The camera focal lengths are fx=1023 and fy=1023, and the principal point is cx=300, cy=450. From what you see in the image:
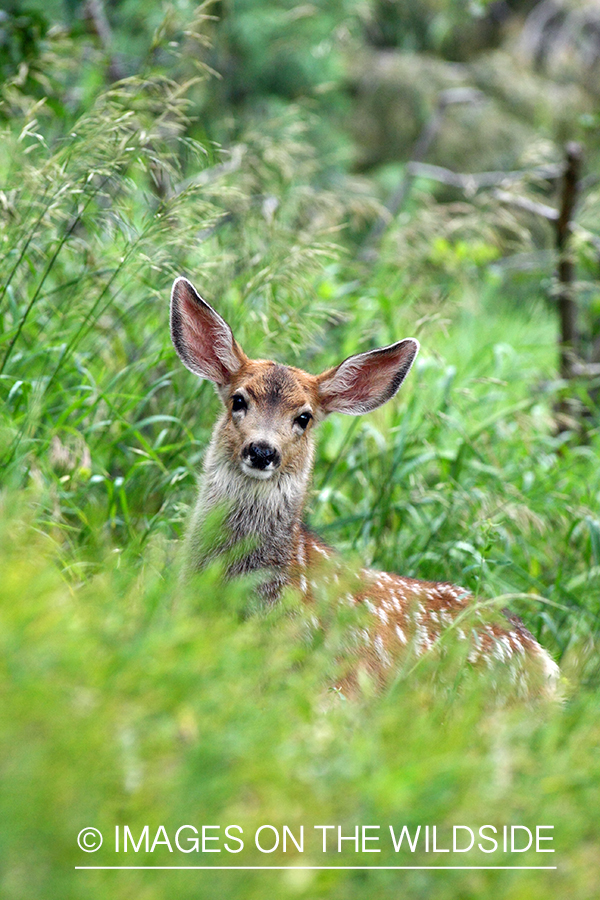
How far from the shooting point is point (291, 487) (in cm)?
446

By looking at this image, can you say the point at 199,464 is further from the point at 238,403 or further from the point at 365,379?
the point at 365,379

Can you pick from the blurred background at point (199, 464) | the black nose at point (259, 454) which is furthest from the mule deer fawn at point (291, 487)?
the blurred background at point (199, 464)

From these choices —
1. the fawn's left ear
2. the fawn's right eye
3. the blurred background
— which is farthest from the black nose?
the fawn's left ear

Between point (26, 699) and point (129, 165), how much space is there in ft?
11.1

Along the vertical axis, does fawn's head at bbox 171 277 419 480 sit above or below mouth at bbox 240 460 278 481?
above

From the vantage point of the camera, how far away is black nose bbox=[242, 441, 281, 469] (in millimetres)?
4117

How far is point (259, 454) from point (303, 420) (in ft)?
1.64

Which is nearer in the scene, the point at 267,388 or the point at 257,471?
the point at 257,471

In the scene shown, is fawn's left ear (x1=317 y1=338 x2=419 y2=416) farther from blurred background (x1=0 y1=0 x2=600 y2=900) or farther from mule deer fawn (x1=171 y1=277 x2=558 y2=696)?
blurred background (x1=0 y1=0 x2=600 y2=900)

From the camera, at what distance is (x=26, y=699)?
1950 millimetres

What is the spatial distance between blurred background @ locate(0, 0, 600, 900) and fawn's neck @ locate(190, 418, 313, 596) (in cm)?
22

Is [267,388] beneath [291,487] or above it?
above

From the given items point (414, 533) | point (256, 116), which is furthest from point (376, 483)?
point (256, 116)

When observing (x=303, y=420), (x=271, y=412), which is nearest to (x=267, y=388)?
(x=271, y=412)
